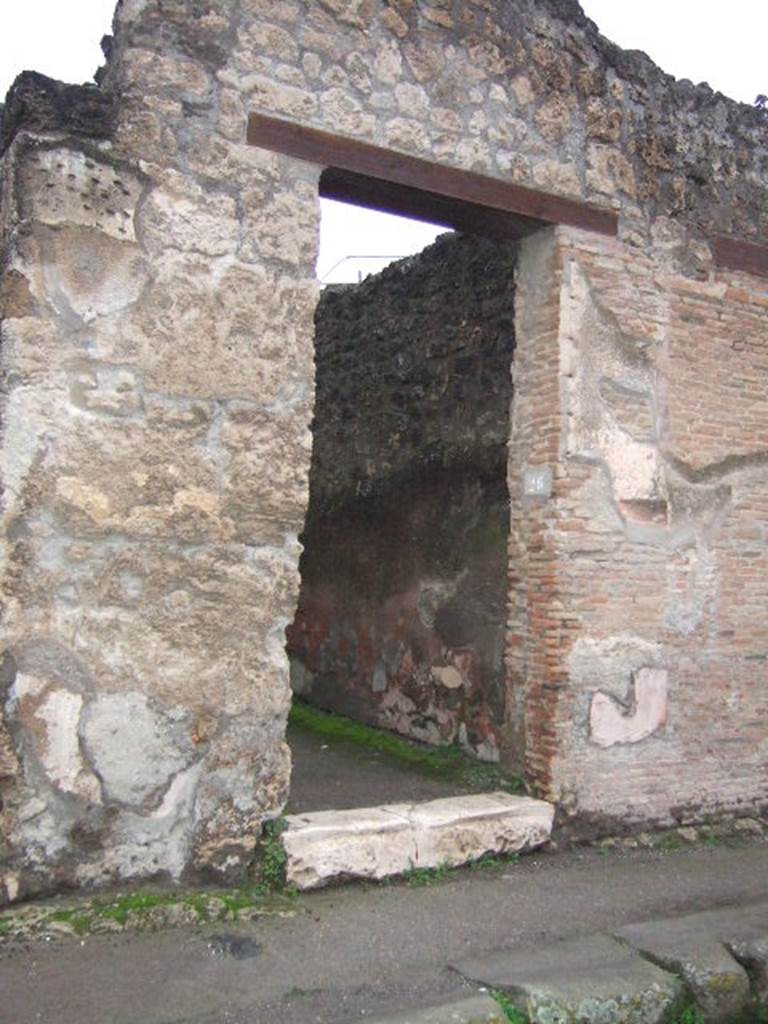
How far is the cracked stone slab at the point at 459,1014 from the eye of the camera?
295 centimetres

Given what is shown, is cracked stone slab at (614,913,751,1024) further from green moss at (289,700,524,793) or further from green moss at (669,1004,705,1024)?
green moss at (289,700,524,793)

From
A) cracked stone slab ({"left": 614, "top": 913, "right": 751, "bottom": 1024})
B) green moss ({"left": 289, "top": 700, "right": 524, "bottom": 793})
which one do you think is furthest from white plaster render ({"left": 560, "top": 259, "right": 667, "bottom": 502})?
cracked stone slab ({"left": 614, "top": 913, "right": 751, "bottom": 1024})

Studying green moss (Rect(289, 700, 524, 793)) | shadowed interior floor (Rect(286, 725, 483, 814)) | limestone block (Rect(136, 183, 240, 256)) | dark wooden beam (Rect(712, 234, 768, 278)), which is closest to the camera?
limestone block (Rect(136, 183, 240, 256))

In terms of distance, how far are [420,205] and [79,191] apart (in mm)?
1619

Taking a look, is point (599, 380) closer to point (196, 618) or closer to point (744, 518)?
point (744, 518)

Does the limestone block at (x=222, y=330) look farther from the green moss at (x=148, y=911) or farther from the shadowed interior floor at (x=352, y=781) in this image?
the shadowed interior floor at (x=352, y=781)

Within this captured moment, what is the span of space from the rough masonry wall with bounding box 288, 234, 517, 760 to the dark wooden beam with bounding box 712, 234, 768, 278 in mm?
1137

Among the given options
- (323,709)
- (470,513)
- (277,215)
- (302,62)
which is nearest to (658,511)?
(470,513)

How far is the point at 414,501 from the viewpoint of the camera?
6684 millimetres

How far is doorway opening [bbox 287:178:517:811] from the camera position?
19.0 feet

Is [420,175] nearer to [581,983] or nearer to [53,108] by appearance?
[53,108]

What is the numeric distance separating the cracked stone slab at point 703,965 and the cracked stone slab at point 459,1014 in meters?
0.74

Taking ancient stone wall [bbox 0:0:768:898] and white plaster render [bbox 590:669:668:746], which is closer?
ancient stone wall [bbox 0:0:768:898]

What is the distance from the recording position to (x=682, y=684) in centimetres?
499
